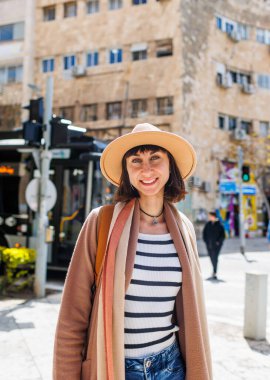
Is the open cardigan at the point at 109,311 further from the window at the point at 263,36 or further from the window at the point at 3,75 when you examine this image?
the window at the point at 263,36

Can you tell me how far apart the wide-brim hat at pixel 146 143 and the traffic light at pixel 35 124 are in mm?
5261

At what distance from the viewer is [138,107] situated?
85.5ft

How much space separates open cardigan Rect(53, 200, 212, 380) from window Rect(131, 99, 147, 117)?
24431mm

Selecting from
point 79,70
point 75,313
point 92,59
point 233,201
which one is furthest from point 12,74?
point 75,313

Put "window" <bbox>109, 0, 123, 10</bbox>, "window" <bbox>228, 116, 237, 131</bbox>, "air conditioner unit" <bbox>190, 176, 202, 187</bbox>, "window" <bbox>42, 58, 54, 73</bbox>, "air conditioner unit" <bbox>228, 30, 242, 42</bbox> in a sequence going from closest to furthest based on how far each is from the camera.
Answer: "air conditioner unit" <bbox>190, 176, 202, 187</bbox>
"window" <bbox>109, 0, 123, 10</bbox>
"air conditioner unit" <bbox>228, 30, 242, 42</bbox>
"window" <bbox>228, 116, 237, 131</bbox>
"window" <bbox>42, 58, 54, 73</bbox>

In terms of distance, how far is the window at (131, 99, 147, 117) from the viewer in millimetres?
25859

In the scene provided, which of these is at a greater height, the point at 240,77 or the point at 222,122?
the point at 240,77

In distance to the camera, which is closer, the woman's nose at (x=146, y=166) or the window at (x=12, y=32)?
the woman's nose at (x=146, y=166)

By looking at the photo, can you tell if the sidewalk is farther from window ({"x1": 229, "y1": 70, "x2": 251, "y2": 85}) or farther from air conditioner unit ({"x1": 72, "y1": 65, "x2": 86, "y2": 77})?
window ({"x1": 229, "y1": 70, "x2": 251, "y2": 85})

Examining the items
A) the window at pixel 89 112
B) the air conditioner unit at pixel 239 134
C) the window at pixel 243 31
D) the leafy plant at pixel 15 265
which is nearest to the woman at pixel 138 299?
the leafy plant at pixel 15 265

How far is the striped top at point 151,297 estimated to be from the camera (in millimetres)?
1812

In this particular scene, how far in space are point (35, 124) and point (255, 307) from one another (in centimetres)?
492

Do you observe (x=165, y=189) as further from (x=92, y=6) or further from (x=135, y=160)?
(x=92, y=6)

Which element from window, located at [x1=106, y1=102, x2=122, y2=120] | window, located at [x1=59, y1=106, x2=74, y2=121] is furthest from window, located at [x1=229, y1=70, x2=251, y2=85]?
window, located at [x1=59, y1=106, x2=74, y2=121]
